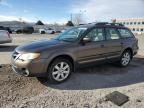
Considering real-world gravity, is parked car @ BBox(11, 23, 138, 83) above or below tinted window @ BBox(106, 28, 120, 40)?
below

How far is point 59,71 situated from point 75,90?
0.76 m

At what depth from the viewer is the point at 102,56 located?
6465 mm

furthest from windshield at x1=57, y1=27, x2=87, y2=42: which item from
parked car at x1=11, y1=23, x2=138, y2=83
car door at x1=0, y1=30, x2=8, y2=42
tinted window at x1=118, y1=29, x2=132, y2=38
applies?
car door at x1=0, y1=30, x2=8, y2=42

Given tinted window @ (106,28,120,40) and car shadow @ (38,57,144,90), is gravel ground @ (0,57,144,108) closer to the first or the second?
car shadow @ (38,57,144,90)

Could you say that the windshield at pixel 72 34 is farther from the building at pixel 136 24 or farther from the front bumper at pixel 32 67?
the building at pixel 136 24

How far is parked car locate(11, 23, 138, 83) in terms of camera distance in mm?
5105

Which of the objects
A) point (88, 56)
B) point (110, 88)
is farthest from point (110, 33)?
point (110, 88)

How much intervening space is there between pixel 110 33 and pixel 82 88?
2514 mm

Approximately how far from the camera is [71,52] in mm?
5574

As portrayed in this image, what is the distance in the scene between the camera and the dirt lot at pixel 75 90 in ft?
14.1

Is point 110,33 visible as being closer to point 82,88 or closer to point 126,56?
point 126,56

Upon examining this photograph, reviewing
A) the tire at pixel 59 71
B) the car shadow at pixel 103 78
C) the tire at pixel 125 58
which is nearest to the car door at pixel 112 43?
the tire at pixel 125 58

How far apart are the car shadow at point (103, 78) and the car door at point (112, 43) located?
23.8 inches

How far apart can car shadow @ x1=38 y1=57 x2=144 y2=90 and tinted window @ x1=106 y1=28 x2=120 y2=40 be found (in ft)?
3.85
